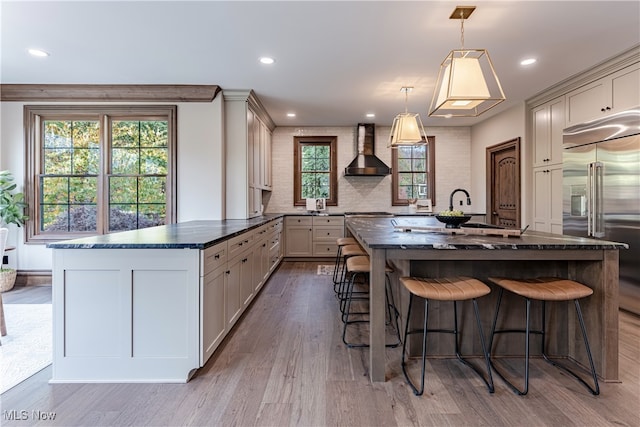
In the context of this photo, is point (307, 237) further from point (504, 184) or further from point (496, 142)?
point (496, 142)

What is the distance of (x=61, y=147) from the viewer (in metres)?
4.25

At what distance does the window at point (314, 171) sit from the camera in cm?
636

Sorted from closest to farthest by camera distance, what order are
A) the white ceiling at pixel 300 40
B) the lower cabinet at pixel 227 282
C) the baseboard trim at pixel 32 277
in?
the lower cabinet at pixel 227 282, the white ceiling at pixel 300 40, the baseboard trim at pixel 32 277

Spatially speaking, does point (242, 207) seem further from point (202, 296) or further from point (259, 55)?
point (202, 296)

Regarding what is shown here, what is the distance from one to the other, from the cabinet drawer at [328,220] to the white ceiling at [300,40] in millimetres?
2411

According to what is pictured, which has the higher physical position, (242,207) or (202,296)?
(242,207)

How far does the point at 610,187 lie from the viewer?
3.17 metres

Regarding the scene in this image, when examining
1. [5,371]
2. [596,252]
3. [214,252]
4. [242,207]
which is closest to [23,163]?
[242,207]

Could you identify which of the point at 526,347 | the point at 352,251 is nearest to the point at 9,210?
the point at 352,251

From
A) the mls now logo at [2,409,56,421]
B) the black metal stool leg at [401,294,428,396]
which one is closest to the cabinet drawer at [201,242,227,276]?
the mls now logo at [2,409,56,421]

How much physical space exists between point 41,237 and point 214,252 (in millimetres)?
3600

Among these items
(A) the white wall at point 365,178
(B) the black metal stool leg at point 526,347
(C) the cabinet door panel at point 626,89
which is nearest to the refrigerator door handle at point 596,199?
(C) the cabinet door panel at point 626,89

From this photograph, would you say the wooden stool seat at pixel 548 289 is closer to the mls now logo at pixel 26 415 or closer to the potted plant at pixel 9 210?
the mls now logo at pixel 26 415

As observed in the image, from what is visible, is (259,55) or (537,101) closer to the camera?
(259,55)
